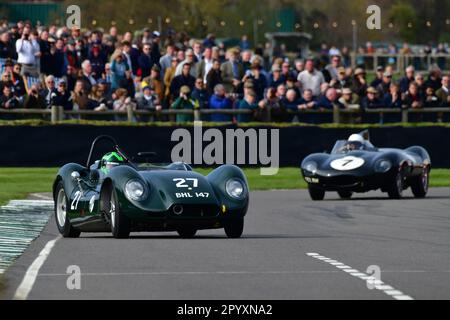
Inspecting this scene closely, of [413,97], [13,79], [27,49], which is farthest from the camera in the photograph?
[413,97]

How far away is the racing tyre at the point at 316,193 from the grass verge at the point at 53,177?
359 centimetres

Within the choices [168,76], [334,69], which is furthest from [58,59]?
[334,69]

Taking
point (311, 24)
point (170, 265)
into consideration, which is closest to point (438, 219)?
point (170, 265)

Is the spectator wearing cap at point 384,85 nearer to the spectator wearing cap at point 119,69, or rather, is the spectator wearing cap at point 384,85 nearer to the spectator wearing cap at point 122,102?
the spectator wearing cap at point 122,102

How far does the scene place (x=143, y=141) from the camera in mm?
29469

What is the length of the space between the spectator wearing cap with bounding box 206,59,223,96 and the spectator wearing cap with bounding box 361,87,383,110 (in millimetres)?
3216

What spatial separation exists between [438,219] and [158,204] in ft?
16.5

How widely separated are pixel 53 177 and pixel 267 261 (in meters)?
16.9

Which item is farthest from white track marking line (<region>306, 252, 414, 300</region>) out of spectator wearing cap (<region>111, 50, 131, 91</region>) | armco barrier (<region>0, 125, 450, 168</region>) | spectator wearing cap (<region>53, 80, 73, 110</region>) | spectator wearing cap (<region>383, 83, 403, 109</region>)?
spectator wearing cap (<region>383, 83, 403, 109</region>)

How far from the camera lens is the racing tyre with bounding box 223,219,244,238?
15.3m

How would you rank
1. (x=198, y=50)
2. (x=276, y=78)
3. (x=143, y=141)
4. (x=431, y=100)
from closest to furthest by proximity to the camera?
1. (x=143, y=141)
2. (x=276, y=78)
3. (x=198, y=50)
4. (x=431, y=100)

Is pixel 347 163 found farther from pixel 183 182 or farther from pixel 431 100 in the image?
pixel 431 100

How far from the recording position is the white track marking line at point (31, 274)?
9748 mm

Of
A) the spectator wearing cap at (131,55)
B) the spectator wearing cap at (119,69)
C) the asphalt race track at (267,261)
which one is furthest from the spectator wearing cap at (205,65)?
the asphalt race track at (267,261)
